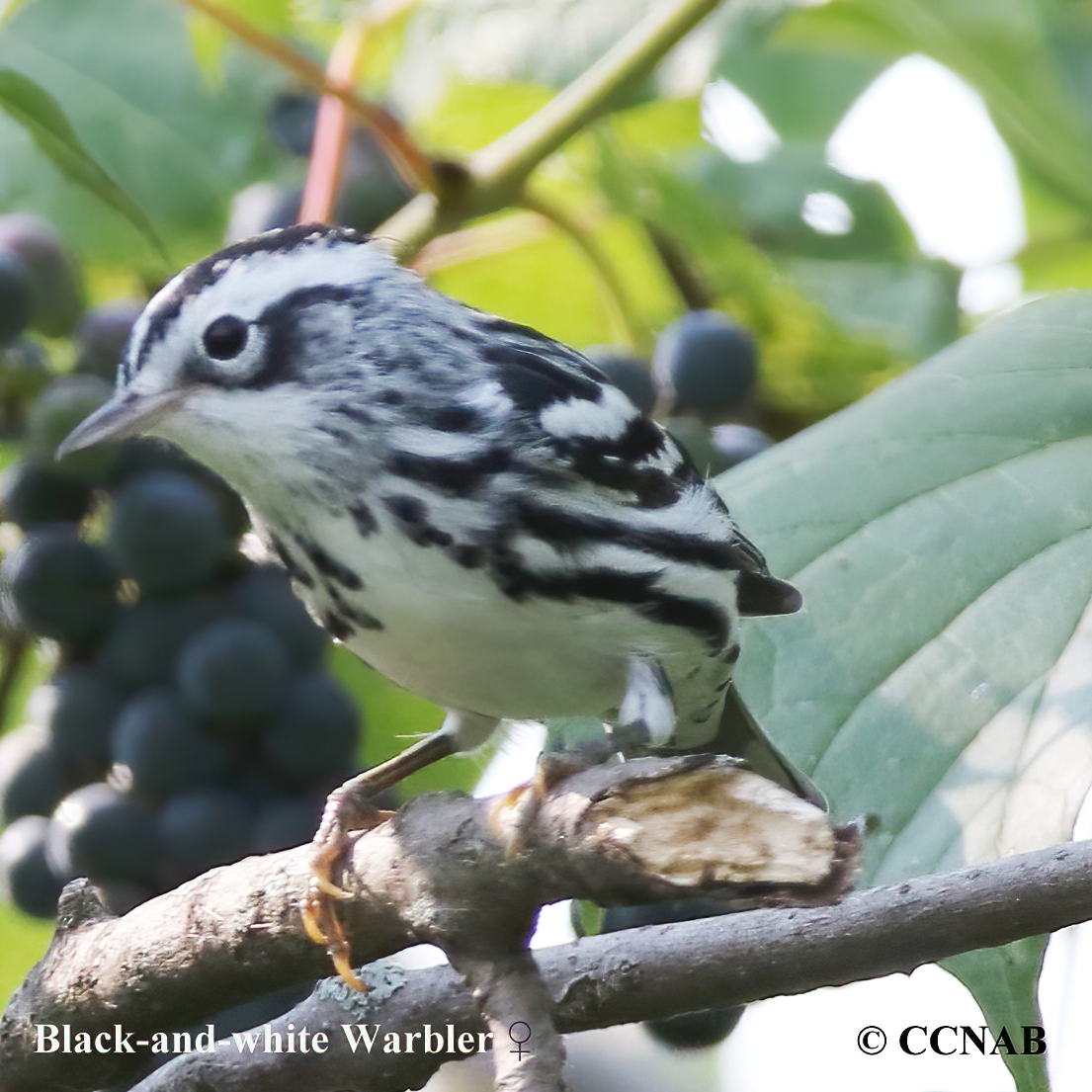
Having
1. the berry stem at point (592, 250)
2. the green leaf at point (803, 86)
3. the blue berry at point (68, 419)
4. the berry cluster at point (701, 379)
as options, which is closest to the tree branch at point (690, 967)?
the blue berry at point (68, 419)

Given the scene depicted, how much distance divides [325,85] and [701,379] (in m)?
0.55

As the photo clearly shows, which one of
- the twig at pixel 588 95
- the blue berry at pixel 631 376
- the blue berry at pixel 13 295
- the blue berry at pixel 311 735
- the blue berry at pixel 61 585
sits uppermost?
the twig at pixel 588 95

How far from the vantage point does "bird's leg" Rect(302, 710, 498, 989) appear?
1.10 m

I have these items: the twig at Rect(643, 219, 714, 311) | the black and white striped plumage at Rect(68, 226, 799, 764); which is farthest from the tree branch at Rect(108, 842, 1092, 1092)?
the twig at Rect(643, 219, 714, 311)

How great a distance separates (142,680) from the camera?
1.72 metres

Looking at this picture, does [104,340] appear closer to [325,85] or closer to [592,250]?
[325,85]

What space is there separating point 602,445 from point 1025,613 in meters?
0.37

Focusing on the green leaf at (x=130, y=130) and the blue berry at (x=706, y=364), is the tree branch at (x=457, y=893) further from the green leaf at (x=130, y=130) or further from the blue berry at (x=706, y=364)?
the green leaf at (x=130, y=130)

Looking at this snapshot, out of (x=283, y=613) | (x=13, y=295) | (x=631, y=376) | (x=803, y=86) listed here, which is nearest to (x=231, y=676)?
(x=283, y=613)

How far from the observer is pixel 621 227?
239cm

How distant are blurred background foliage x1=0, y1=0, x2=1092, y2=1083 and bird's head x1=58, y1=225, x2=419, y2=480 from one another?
0.63m

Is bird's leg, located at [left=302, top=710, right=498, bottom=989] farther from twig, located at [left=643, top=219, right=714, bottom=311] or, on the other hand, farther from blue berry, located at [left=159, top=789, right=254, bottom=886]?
twig, located at [left=643, top=219, right=714, bottom=311]

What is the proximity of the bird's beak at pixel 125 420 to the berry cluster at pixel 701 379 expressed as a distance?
76 centimetres

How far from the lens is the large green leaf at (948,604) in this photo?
115cm
